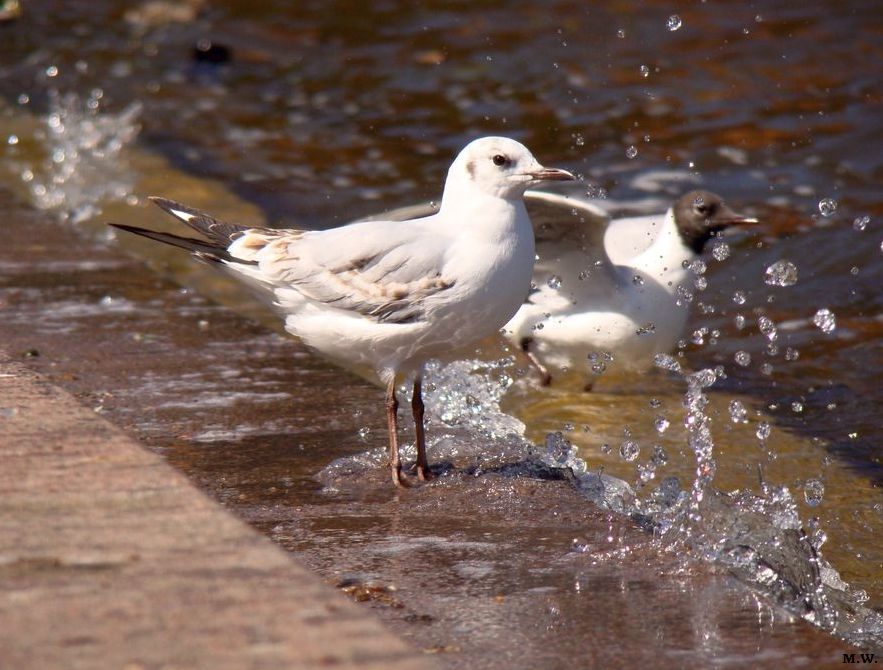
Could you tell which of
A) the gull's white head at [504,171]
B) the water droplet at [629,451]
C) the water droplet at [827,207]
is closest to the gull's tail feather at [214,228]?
the gull's white head at [504,171]

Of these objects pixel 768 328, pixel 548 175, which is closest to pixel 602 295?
pixel 768 328

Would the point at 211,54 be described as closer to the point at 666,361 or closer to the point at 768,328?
the point at 768,328

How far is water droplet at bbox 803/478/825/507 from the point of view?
177 inches

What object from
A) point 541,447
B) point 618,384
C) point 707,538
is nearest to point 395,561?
point 707,538

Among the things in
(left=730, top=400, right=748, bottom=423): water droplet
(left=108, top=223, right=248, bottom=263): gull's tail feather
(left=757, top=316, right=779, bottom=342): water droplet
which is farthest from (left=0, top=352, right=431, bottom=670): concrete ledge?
(left=757, top=316, right=779, bottom=342): water droplet

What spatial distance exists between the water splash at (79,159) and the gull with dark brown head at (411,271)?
3625 mm

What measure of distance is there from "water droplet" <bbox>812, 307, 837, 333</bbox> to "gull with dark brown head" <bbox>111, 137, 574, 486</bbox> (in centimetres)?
262

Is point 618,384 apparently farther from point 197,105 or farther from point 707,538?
point 197,105

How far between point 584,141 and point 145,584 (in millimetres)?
7473

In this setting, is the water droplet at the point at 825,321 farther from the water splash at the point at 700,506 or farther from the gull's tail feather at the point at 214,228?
the gull's tail feather at the point at 214,228

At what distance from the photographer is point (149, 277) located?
Result: 20.2ft

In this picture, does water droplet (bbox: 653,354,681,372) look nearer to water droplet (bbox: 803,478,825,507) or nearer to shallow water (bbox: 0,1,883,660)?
shallow water (bbox: 0,1,883,660)

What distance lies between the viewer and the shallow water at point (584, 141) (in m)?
5.36

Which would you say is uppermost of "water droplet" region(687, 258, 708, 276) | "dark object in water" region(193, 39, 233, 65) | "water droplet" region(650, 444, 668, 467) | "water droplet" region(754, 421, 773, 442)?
"dark object in water" region(193, 39, 233, 65)
